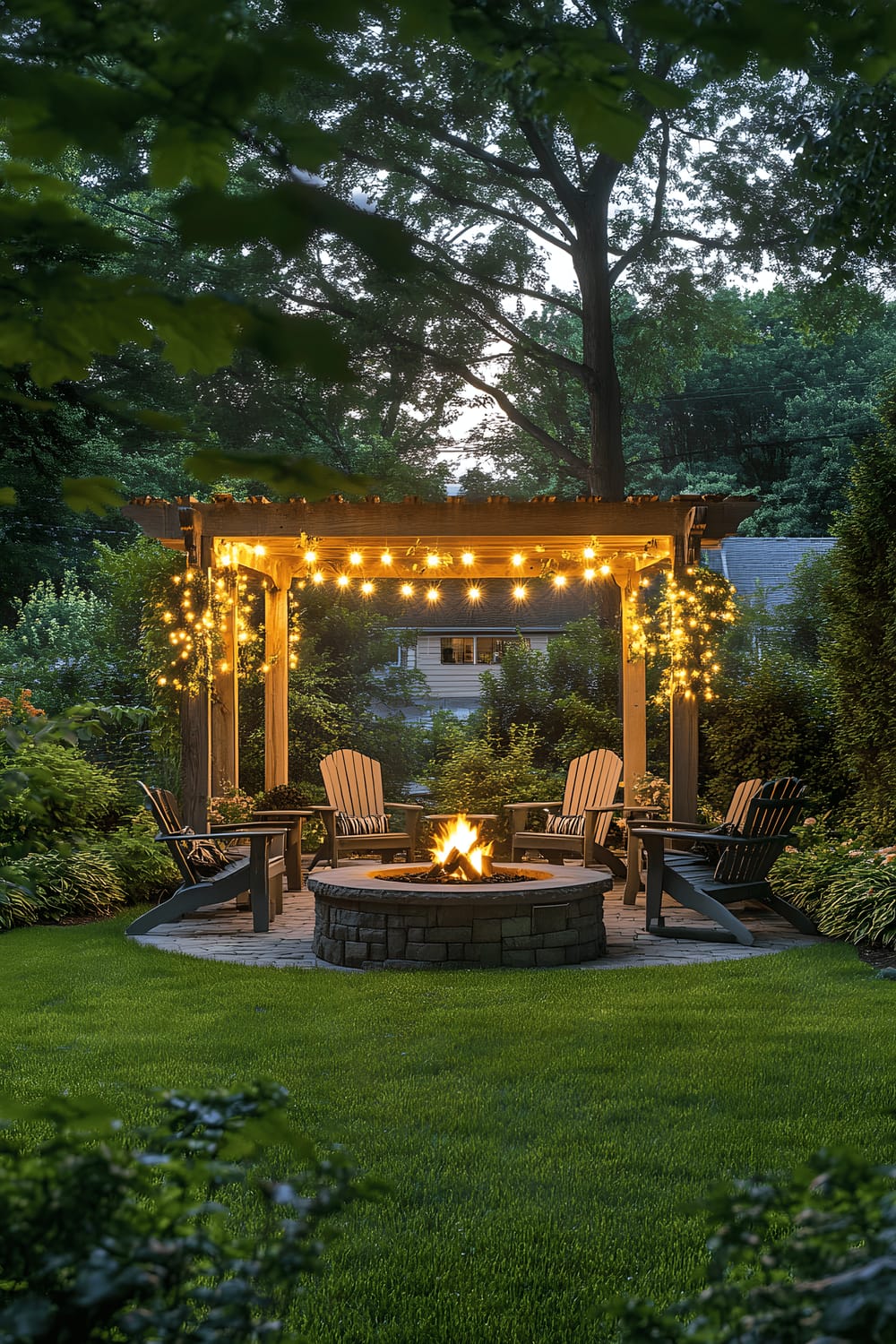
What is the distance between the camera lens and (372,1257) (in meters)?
2.47

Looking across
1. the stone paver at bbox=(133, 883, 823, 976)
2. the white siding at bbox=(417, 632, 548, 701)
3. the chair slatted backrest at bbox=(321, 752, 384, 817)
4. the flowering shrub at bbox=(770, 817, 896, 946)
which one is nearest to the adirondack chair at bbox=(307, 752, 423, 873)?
the chair slatted backrest at bbox=(321, 752, 384, 817)

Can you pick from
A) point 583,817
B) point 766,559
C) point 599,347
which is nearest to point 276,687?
point 583,817

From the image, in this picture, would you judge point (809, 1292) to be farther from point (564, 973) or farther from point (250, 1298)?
point (564, 973)

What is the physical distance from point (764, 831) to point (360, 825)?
11.3 ft

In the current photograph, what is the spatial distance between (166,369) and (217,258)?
150 centimetres

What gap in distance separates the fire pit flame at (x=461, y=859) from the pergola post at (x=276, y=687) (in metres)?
3.04

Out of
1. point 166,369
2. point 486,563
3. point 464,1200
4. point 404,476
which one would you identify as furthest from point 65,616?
point 464,1200

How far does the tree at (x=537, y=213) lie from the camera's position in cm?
1345

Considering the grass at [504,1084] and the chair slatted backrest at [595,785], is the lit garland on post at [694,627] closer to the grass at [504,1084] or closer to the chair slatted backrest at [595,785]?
the chair slatted backrest at [595,785]

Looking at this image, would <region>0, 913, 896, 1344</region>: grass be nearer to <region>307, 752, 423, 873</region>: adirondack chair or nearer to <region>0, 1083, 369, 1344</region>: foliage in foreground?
<region>0, 1083, 369, 1344</region>: foliage in foreground

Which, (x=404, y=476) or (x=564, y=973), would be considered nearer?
(x=564, y=973)

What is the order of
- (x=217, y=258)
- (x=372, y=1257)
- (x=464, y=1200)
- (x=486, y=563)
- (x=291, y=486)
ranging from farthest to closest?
(x=217, y=258) → (x=486, y=563) → (x=464, y=1200) → (x=372, y=1257) → (x=291, y=486)

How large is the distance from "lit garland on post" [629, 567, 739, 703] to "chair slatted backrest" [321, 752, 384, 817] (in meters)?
2.51

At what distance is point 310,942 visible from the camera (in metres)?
6.57
